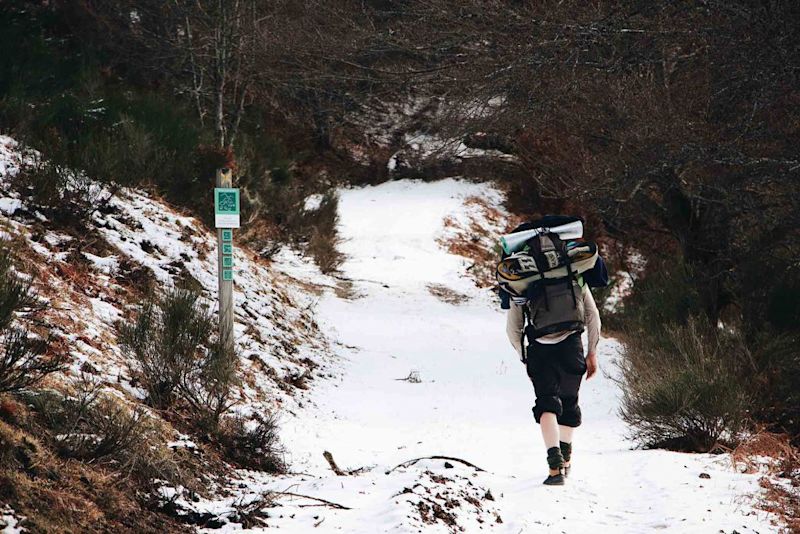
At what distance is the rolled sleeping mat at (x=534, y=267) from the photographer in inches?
190

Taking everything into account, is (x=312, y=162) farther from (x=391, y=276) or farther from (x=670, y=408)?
(x=670, y=408)

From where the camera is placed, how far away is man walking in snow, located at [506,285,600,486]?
489cm

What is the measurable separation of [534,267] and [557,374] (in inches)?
26.3

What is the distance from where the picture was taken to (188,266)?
8664 mm

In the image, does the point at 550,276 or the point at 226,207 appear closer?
the point at 550,276

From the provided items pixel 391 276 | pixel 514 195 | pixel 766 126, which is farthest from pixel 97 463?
pixel 514 195

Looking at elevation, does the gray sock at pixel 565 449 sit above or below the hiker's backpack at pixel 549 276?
below

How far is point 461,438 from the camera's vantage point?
23.0ft

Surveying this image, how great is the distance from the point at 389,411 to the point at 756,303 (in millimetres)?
4106

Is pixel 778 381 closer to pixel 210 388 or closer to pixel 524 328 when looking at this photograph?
pixel 524 328

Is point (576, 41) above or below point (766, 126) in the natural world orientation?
above

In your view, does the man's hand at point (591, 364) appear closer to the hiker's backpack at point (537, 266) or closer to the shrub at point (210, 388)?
the hiker's backpack at point (537, 266)

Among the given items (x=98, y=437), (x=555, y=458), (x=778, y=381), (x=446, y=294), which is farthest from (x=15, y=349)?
(x=446, y=294)

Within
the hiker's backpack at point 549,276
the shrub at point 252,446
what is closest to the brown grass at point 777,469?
the hiker's backpack at point 549,276
